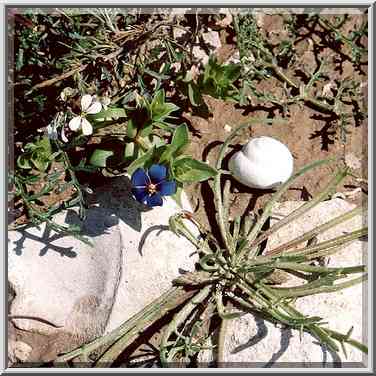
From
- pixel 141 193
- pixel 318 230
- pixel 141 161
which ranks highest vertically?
pixel 141 161

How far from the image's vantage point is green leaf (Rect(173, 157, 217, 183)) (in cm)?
245

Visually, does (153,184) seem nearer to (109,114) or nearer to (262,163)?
(109,114)

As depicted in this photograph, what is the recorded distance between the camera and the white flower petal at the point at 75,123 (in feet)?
8.09

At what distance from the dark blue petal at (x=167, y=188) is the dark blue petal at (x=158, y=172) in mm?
20

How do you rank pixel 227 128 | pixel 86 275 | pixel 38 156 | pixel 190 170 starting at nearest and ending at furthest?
pixel 190 170, pixel 38 156, pixel 86 275, pixel 227 128

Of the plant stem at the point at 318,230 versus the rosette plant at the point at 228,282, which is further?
the plant stem at the point at 318,230

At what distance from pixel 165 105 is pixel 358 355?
4.06 ft

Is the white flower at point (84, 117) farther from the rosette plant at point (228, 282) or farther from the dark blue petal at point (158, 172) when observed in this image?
the rosette plant at point (228, 282)

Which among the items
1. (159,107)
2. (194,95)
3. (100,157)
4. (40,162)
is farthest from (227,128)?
(40,162)

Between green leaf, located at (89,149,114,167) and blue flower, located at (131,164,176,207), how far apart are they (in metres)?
0.29

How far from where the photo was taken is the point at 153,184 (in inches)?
94.7

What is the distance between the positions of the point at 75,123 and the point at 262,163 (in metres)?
0.81

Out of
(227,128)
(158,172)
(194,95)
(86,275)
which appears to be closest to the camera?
(158,172)

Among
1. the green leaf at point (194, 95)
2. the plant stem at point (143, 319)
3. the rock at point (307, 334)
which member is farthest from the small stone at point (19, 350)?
the green leaf at point (194, 95)
